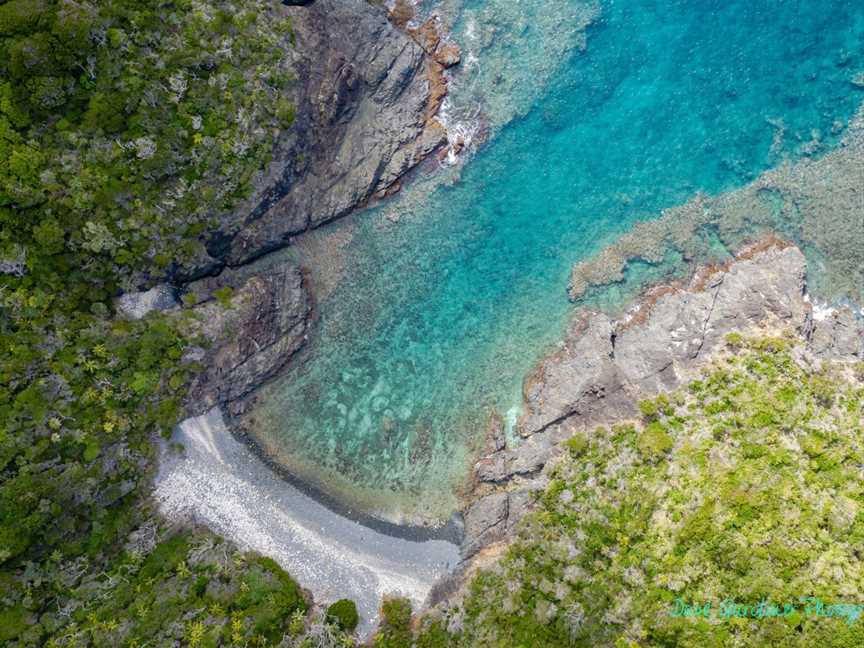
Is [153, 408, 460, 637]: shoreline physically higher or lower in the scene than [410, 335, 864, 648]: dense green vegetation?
higher

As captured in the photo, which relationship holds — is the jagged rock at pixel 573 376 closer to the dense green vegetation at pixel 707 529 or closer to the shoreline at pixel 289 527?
the dense green vegetation at pixel 707 529

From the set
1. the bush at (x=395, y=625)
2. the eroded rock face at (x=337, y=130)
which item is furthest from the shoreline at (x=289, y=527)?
the eroded rock face at (x=337, y=130)

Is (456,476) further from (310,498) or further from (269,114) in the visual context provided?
(269,114)

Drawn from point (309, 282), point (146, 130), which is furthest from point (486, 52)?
point (146, 130)

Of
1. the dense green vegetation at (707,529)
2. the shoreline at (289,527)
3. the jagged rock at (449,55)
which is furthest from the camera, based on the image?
the jagged rock at (449,55)

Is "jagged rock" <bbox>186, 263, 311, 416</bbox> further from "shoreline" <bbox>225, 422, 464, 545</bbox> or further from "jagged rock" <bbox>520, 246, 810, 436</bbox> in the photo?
"jagged rock" <bbox>520, 246, 810, 436</bbox>

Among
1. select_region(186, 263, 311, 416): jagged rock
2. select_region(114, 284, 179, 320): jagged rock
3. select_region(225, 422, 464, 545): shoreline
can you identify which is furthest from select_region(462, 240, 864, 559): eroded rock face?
select_region(114, 284, 179, 320): jagged rock
